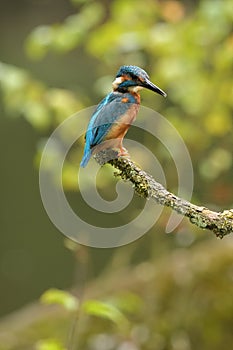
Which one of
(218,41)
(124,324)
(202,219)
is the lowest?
(202,219)

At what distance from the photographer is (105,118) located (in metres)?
1.21

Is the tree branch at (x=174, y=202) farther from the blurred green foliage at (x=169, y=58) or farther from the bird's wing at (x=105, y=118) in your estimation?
the blurred green foliage at (x=169, y=58)

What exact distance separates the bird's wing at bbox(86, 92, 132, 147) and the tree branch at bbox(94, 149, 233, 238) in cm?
4

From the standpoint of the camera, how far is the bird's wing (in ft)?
3.89

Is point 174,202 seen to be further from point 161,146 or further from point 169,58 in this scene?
point 161,146

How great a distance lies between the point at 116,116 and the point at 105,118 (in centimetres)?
3

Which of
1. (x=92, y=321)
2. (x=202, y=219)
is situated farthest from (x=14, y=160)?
(x=202, y=219)

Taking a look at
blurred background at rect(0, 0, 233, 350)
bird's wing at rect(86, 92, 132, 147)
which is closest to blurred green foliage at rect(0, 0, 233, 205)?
blurred background at rect(0, 0, 233, 350)

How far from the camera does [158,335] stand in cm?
254

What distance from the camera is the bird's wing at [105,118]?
3.89 ft

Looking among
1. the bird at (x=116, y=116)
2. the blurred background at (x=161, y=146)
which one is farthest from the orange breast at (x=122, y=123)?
the blurred background at (x=161, y=146)

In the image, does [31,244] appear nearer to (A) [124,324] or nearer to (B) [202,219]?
(A) [124,324]

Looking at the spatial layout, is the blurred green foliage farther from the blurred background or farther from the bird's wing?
the bird's wing

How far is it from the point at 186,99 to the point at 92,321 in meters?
1.02
